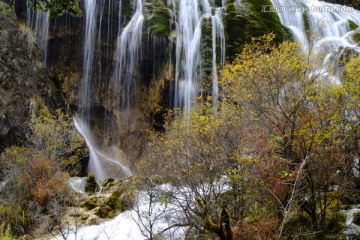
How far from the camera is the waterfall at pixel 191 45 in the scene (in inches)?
1098

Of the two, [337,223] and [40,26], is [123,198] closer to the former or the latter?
[337,223]

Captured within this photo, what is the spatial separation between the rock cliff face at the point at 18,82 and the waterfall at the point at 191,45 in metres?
9.26

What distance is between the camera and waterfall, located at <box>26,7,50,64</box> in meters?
29.4

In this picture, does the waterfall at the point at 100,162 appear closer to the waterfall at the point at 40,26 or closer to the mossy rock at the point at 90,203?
the waterfall at the point at 40,26

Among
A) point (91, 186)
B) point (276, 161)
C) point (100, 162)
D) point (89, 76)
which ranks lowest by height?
point (100, 162)

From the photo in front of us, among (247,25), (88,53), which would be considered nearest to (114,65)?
(88,53)

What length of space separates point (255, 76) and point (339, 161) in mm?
5397

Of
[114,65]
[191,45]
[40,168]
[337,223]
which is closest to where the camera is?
[337,223]

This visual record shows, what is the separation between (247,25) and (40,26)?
1711 centimetres

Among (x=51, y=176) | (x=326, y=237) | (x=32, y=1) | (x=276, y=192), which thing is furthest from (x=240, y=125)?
(x=51, y=176)

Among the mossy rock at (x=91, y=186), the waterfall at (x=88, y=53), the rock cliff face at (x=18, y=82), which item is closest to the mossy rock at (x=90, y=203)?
the mossy rock at (x=91, y=186)

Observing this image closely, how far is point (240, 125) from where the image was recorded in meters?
13.6

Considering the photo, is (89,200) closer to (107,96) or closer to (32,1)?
(32,1)

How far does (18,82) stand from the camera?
24.2 m
